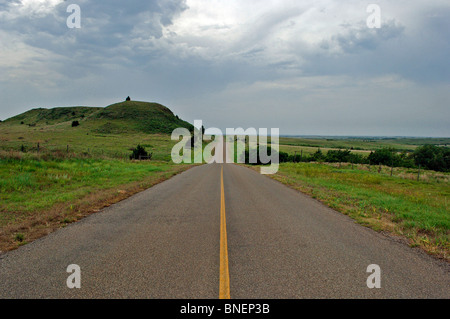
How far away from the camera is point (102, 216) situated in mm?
7859

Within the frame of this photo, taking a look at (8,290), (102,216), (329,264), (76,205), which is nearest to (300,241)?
(329,264)

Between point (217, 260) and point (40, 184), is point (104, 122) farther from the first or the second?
point (217, 260)

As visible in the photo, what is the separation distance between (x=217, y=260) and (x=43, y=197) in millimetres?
8835

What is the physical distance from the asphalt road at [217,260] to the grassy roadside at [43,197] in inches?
27.4

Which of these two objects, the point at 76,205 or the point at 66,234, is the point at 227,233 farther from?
the point at 76,205

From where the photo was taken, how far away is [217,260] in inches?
185

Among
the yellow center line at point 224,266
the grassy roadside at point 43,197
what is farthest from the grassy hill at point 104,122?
the yellow center line at point 224,266

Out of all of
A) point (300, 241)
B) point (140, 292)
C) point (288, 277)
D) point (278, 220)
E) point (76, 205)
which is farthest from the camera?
point (76, 205)

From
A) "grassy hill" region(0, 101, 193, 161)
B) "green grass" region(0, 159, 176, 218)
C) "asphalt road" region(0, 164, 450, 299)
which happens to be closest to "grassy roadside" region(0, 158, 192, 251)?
"green grass" region(0, 159, 176, 218)

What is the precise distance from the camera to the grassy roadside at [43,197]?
21.1 ft

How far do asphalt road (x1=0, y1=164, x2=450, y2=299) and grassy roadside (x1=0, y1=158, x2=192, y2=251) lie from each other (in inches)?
27.4

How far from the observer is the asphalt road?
369 centimetres

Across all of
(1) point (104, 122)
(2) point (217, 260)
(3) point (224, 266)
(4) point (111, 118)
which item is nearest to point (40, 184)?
(2) point (217, 260)
